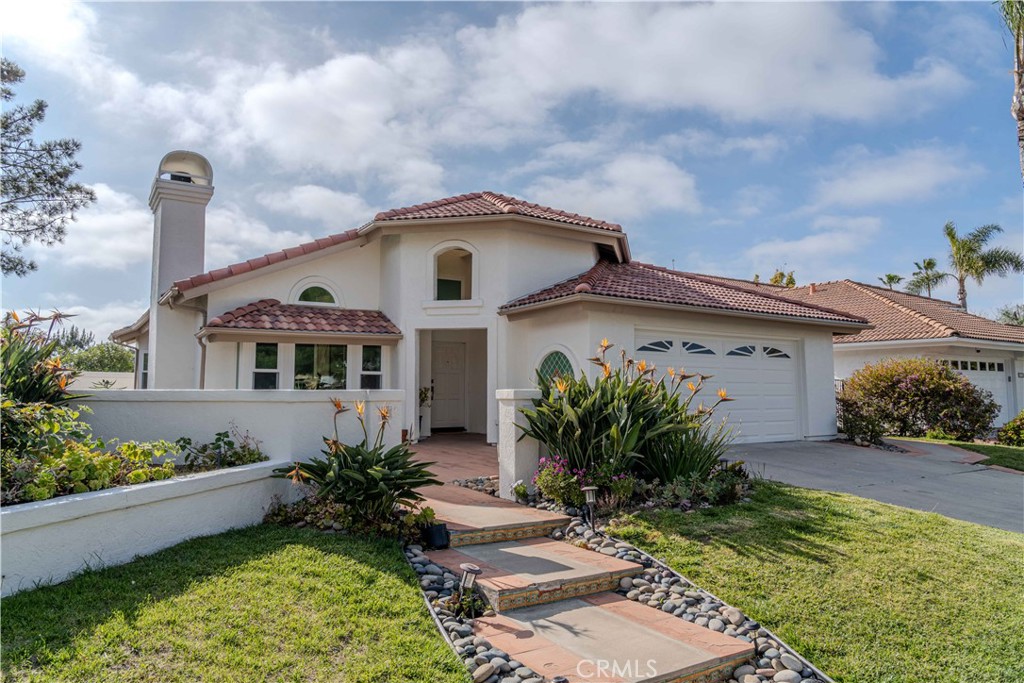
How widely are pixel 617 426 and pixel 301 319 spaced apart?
385 inches

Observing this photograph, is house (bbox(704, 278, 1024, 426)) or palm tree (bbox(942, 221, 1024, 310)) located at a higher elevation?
palm tree (bbox(942, 221, 1024, 310))

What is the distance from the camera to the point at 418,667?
405cm

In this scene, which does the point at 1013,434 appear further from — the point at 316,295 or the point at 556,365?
the point at 316,295

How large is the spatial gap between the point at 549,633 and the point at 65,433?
211 inches

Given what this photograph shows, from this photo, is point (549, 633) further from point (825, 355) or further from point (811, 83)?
point (825, 355)

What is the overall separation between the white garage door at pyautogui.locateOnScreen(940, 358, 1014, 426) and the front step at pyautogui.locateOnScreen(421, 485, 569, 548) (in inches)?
856

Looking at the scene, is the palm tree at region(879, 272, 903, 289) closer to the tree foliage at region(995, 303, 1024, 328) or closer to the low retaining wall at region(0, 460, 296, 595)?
the tree foliage at region(995, 303, 1024, 328)

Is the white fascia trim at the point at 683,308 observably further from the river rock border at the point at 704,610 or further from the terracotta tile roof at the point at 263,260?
the river rock border at the point at 704,610

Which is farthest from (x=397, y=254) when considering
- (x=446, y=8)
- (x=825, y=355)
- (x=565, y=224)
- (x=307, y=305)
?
(x=825, y=355)

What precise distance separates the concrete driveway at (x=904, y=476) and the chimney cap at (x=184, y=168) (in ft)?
52.9

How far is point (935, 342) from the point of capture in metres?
21.0

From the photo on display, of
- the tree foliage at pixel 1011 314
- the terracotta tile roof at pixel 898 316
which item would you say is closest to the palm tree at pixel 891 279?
the terracotta tile roof at pixel 898 316

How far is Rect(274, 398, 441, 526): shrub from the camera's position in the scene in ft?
21.3

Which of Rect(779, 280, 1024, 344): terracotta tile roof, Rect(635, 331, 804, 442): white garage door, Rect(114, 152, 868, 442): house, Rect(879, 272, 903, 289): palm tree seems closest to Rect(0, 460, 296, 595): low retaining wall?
Rect(114, 152, 868, 442): house
